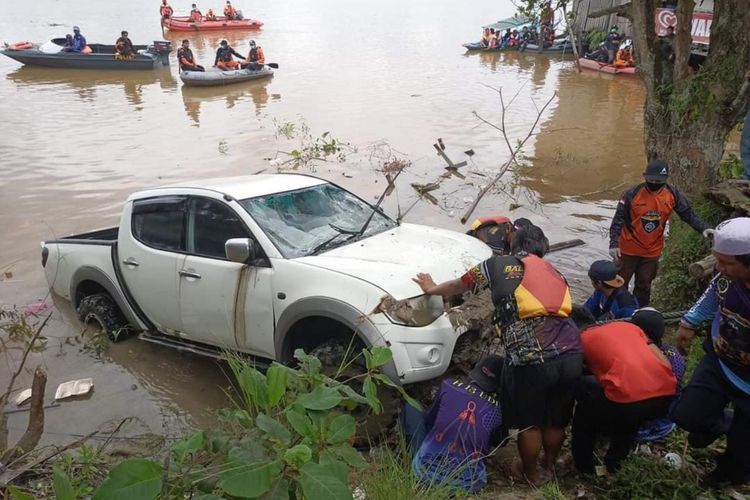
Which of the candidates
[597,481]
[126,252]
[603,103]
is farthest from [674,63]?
[603,103]

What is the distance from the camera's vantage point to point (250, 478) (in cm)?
175

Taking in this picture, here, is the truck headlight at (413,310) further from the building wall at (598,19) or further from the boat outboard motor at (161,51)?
the building wall at (598,19)

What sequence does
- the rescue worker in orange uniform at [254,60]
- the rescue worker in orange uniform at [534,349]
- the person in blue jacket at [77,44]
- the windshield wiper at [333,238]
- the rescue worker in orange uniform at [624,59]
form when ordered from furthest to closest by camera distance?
the rescue worker in orange uniform at [624,59] → the person in blue jacket at [77,44] → the rescue worker in orange uniform at [254,60] → the windshield wiper at [333,238] → the rescue worker in orange uniform at [534,349]

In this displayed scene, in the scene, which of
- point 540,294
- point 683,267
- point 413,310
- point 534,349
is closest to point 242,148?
point 683,267

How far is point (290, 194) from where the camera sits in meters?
4.81

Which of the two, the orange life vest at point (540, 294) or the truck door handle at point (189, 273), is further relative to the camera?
the truck door handle at point (189, 273)

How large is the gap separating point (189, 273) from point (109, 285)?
4.18 ft

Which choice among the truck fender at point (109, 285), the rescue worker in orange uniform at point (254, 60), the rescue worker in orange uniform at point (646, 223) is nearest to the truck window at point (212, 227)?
the truck fender at point (109, 285)

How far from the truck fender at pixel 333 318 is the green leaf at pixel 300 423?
1.58m

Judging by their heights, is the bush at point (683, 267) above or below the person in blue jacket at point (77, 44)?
below

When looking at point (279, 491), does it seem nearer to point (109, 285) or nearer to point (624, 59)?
point (109, 285)

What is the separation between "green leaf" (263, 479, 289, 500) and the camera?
1812mm

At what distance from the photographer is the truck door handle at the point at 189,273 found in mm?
4578

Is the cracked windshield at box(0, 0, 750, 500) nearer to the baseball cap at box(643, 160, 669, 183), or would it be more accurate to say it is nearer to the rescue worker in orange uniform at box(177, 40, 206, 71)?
the baseball cap at box(643, 160, 669, 183)
